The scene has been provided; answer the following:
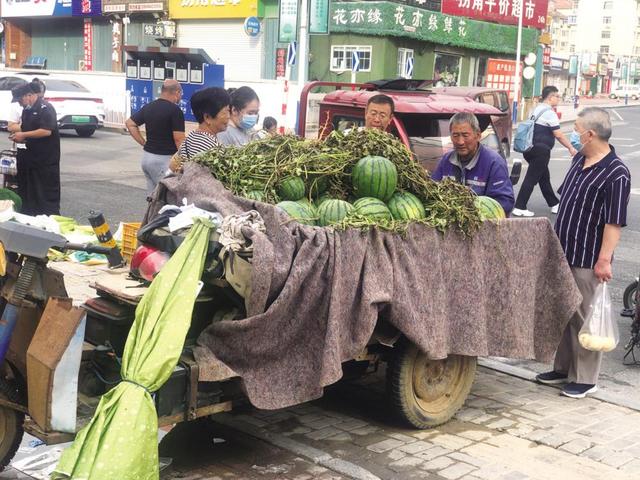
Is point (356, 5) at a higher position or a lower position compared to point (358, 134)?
higher

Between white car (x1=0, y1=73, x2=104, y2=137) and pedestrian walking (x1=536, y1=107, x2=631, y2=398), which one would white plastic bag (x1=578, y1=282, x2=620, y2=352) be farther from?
white car (x1=0, y1=73, x2=104, y2=137)

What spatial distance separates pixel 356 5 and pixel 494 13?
7.40 m

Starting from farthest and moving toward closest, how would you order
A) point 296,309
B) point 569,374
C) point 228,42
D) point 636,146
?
point 228,42
point 636,146
point 569,374
point 296,309

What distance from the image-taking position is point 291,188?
4832 millimetres

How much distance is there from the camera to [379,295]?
14.6 feet

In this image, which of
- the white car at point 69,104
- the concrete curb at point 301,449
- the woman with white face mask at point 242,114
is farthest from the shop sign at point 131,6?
the concrete curb at point 301,449

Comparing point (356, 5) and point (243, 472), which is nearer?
point (243, 472)

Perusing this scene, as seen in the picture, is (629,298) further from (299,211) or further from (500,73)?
(500,73)

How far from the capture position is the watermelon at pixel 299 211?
458 centimetres

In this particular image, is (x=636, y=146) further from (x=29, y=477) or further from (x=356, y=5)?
(x=29, y=477)

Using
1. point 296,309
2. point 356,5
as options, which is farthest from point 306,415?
point 356,5

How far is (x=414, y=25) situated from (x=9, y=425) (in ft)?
85.0

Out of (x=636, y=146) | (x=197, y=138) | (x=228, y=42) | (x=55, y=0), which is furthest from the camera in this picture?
(x=55, y=0)

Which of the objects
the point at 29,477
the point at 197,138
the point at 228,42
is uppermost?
the point at 228,42
